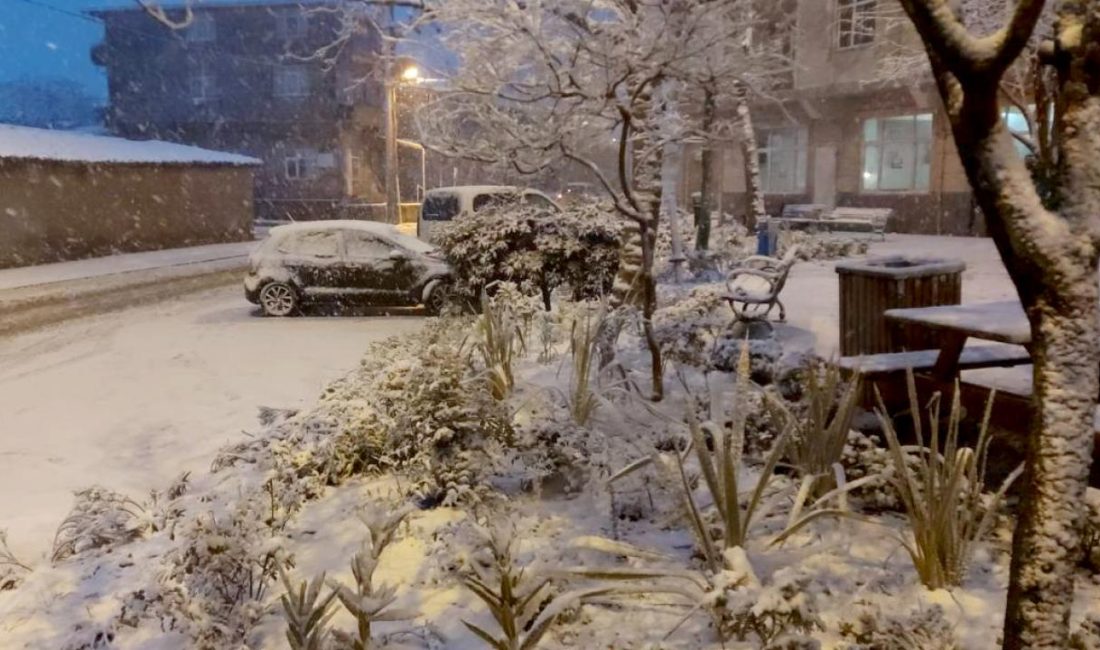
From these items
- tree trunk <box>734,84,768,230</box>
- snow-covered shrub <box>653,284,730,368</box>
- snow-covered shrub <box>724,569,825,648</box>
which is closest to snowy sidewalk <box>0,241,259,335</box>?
snow-covered shrub <box>653,284,730,368</box>

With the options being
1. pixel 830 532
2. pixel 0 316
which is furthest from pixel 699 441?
pixel 0 316

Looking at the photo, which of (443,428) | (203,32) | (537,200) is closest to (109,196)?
(537,200)

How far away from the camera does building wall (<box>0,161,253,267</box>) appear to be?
70.8 feet

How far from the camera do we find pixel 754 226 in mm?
23281

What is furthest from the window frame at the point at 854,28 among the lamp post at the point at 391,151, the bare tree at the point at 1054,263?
the bare tree at the point at 1054,263

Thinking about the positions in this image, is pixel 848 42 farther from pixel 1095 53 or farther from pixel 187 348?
pixel 1095 53

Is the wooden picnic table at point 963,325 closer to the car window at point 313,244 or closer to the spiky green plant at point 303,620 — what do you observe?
the spiky green plant at point 303,620

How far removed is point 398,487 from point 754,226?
19.8 meters

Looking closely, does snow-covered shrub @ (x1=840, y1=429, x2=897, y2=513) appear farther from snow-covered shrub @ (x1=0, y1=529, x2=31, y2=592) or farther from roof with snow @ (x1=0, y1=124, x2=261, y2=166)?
roof with snow @ (x1=0, y1=124, x2=261, y2=166)

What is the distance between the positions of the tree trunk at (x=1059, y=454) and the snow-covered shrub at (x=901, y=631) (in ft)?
2.00

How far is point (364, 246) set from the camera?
13844mm

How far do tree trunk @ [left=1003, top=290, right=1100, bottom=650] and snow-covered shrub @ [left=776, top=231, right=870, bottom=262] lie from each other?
15.7 metres

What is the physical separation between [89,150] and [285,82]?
17903 millimetres

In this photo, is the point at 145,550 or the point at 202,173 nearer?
the point at 145,550
